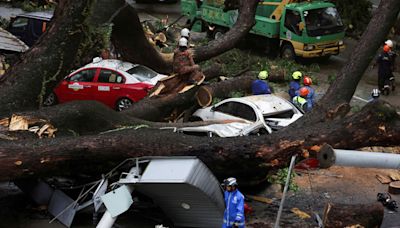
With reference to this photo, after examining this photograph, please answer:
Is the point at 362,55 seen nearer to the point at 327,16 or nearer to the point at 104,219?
the point at 104,219

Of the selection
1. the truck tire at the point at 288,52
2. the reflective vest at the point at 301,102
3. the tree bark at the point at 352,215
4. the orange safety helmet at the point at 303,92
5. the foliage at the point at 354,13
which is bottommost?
the truck tire at the point at 288,52

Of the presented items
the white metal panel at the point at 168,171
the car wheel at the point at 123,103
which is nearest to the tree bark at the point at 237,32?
the car wheel at the point at 123,103

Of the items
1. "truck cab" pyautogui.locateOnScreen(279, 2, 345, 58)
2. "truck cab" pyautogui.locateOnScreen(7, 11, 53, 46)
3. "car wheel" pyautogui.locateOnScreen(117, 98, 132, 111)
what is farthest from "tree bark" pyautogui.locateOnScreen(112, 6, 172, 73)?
A: "truck cab" pyautogui.locateOnScreen(279, 2, 345, 58)

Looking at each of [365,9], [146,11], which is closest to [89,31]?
[365,9]

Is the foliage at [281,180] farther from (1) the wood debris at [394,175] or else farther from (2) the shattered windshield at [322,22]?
(2) the shattered windshield at [322,22]

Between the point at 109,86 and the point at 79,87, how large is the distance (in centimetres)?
79

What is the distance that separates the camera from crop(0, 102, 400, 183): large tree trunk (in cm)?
1029

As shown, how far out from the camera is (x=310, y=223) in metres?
11.0

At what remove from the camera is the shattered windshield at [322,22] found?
21.0m

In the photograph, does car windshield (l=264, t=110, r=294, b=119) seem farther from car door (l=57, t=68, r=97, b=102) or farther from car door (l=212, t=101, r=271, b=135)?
car door (l=57, t=68, r=97, b=102)

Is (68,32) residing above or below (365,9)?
above

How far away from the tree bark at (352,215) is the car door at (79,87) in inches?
319

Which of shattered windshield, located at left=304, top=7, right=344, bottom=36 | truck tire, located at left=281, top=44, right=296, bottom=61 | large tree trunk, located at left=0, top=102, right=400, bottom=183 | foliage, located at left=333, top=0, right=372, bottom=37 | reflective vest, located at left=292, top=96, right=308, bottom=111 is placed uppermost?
large tree trunk, located at left=0, top=102, right=400, bottom=183

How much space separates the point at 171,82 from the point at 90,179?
13.3 ft
